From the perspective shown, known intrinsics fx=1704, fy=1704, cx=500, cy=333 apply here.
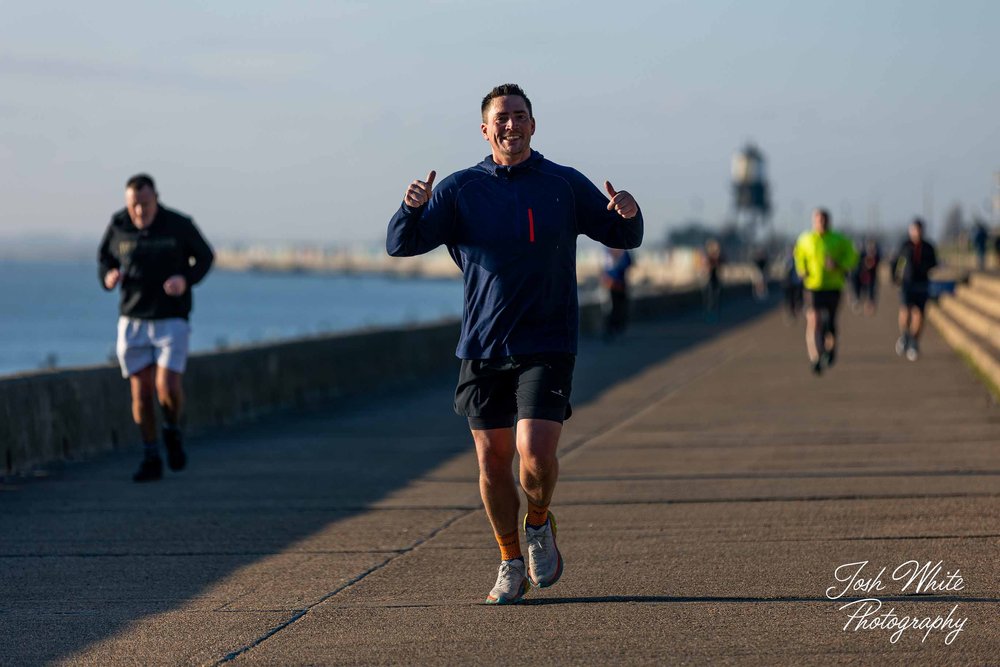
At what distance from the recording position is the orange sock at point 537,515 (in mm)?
6715

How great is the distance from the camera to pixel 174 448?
37.8 ft

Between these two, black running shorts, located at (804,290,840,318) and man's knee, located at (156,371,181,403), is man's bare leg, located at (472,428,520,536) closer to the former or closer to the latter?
→ man's knee, located at (156,371,181,403)

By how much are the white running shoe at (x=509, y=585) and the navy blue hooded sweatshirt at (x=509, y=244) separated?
2.71 ft

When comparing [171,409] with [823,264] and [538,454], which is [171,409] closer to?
[538,454]

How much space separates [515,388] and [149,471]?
5.09 meters

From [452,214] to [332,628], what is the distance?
1661 millimetres

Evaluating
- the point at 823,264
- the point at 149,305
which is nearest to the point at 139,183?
the point at 149,305

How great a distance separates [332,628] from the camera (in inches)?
243

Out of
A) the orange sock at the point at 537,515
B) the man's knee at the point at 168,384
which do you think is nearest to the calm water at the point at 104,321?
the man's knee at the point at 168,384

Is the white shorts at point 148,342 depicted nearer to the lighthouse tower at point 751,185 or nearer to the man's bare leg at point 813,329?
the man's bare leg at point 813,329

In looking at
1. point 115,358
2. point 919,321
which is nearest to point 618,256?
point 919,321

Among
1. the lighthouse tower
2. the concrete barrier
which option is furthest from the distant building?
the concrete barrier

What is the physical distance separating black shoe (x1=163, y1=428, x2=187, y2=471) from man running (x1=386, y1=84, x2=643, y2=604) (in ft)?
17.0

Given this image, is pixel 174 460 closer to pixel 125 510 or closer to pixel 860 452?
pixel 125 510
